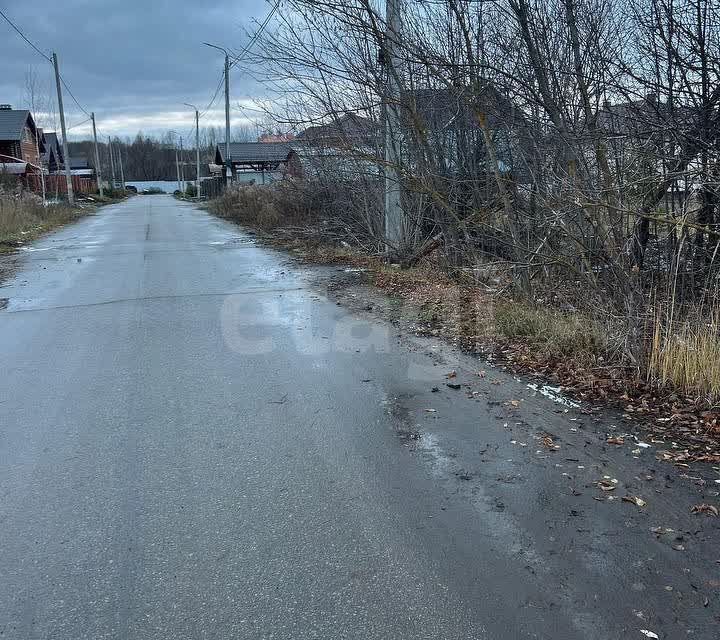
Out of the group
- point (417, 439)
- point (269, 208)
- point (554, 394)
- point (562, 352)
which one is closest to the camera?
point (417, 439)

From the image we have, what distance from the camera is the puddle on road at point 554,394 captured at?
15.6ft

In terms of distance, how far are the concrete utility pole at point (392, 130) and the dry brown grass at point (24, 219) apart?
11745 millimetres

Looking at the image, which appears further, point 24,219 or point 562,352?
point 24,219

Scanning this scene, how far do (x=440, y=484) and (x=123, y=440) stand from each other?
2.20 m

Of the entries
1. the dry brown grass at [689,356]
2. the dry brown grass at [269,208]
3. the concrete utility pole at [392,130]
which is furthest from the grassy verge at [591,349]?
the dry brown grass at [269,208]

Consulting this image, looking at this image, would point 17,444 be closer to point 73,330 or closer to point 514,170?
point 73,330

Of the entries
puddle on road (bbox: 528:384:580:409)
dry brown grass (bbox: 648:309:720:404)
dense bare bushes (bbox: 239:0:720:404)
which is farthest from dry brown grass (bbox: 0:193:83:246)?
dry brown grass (bbox: 648:309:720:404)

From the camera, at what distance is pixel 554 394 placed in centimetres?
498

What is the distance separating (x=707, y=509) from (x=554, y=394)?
180 cm

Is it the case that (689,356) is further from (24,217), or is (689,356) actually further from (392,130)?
(24,217)

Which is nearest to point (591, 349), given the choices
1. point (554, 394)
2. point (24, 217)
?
point (554, 394)

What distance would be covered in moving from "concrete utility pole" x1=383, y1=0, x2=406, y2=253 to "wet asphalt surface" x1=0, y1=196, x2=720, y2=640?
3797mm

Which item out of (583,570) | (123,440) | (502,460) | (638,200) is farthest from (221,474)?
(638,200)

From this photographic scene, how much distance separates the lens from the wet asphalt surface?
8.39ft
